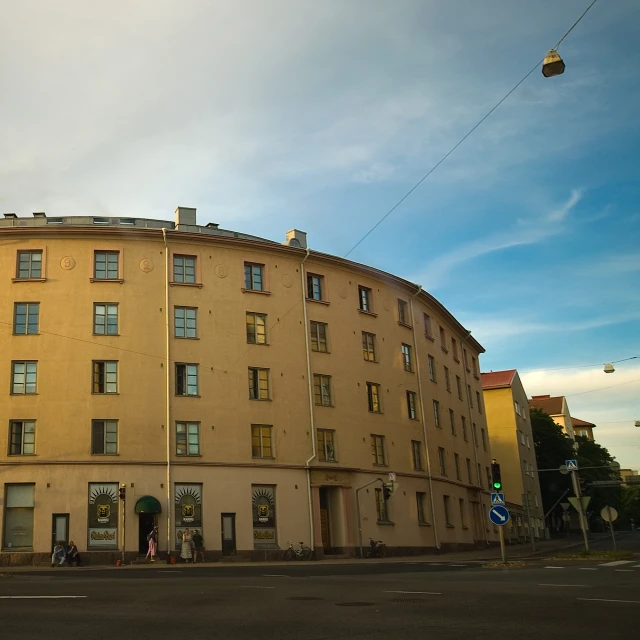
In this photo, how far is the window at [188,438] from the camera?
38.5m

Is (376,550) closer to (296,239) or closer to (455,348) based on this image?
(296,239)

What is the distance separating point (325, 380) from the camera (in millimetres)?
43562

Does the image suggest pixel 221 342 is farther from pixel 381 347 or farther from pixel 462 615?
pixel 462 615

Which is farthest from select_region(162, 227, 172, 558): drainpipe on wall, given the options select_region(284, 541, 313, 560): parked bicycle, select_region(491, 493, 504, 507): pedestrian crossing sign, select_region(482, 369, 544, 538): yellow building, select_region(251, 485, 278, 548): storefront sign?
select_region(482, 369, 544, 538): yellow building

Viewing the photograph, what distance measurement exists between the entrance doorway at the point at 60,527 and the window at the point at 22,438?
10.2 ft

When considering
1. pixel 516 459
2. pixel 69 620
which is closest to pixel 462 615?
pixel 69 620

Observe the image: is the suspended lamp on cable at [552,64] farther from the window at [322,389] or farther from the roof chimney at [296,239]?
the roof chimney at [296,239]

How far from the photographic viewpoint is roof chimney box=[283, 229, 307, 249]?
47719mm

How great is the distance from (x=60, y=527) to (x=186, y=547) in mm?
5628

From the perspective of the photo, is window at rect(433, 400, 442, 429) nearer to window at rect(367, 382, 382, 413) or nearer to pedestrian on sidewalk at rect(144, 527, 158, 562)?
window at rect(367, 382, 382, 413)

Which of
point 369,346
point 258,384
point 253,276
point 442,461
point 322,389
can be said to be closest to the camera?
point 258,384

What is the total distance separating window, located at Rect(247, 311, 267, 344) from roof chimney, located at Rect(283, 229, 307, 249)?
6.81 metres

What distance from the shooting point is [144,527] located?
121 feet

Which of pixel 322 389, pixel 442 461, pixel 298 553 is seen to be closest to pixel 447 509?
pixel 442 461
